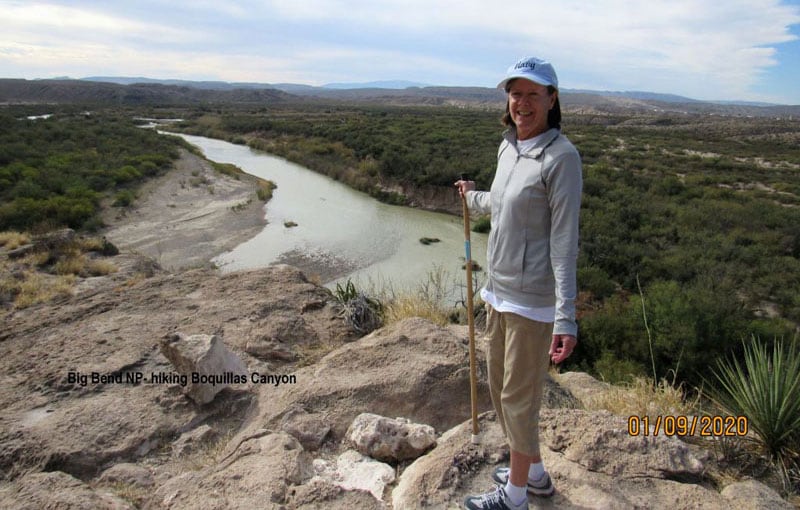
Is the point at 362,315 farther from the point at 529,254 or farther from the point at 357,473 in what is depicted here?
the point at 529,254

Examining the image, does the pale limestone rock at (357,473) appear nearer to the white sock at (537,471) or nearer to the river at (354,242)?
the white sock at (537,471)

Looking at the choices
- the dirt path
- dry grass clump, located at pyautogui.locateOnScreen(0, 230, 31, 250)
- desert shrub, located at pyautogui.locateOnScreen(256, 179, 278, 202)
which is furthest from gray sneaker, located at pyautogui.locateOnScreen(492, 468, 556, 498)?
desert shrub, located at pyautogui.locateOnScreen(256, 179, 278, 202)

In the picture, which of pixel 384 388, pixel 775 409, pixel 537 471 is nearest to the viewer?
pixel 537 471

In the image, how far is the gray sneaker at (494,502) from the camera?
2.34 metres

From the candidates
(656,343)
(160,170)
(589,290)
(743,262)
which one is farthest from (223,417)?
(160,170)

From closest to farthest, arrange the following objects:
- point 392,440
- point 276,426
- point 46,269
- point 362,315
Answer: point 392,440, point 276,426, point 362,315, point 46,269

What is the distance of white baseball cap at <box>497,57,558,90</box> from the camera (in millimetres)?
2047

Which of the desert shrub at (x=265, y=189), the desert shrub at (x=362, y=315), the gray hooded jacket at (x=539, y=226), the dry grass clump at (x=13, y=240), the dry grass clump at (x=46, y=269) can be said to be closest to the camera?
the gray hooded jacket at (x=539, y=226)

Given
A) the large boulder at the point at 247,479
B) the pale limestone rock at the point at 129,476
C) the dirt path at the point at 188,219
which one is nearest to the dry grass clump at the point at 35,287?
the dirt path at the point at 188,219

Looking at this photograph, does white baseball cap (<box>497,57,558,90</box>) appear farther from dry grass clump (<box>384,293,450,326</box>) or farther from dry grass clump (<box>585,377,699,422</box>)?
dry grass clump (<box>384,293,450,326</box>)
